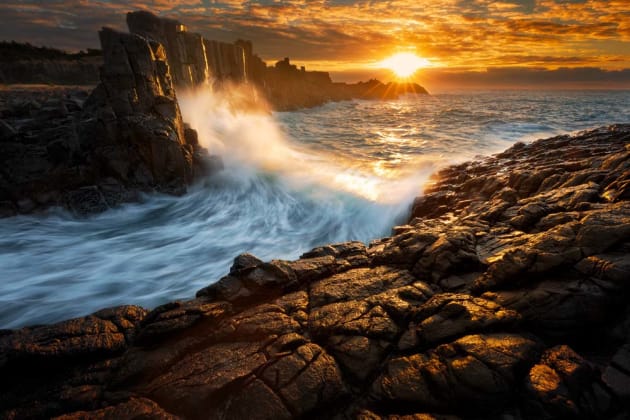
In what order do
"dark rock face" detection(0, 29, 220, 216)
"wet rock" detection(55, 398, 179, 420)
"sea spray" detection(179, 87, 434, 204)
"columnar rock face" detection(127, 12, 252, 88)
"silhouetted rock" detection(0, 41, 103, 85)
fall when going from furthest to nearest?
1. "silhouetted rock" detection(0, 41, 103, 85)
2. "columnar rock face" detection(127, 12, 252, 88)
3. "sea spray" detection(179, 87, 434, 204)
4. "dark rock face" detection(0, 29, 220, 216)
5. "wet rock" detection(55, 398, 179, 420)

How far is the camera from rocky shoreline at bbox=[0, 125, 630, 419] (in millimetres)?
3494

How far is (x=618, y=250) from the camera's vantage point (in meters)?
4.54

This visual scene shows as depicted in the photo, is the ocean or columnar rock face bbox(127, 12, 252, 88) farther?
columnar rock face bbox(127, 12, 252, 88)

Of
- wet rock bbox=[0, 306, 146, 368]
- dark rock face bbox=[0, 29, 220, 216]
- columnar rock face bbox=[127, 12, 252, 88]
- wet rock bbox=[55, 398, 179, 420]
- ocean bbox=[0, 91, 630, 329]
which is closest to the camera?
wet rock bbox=[55, 398, 179, 420]

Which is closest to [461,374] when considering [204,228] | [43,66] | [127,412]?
[127,412]

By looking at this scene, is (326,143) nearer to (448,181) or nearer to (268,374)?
(448,181)

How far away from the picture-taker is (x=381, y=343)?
4285mm

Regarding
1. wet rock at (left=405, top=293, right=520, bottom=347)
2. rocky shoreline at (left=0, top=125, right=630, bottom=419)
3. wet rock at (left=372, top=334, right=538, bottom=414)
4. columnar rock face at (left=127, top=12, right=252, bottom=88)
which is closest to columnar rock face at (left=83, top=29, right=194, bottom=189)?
rocky shoreline at (left=0, top=125, right=630, bottom=419)

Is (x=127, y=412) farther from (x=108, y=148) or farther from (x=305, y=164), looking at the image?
(x=305, y=164)

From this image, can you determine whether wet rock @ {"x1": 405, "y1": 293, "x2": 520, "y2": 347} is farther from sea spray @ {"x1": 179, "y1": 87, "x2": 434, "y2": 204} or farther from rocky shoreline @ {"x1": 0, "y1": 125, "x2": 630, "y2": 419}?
sea spray @ {"x1": 179, "y1": 87, "x2": 434, "y2": 204}

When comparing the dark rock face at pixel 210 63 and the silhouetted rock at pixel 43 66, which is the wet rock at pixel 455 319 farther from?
the silhouetted rock at pixel 43 66

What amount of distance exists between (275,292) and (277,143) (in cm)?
2565

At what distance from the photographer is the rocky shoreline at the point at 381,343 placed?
11.5 feet

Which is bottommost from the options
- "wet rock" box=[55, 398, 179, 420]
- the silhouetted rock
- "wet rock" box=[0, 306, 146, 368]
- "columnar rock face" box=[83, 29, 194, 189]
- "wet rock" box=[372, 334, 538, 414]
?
"wet rock" box=[55, 398, 179, 420]
